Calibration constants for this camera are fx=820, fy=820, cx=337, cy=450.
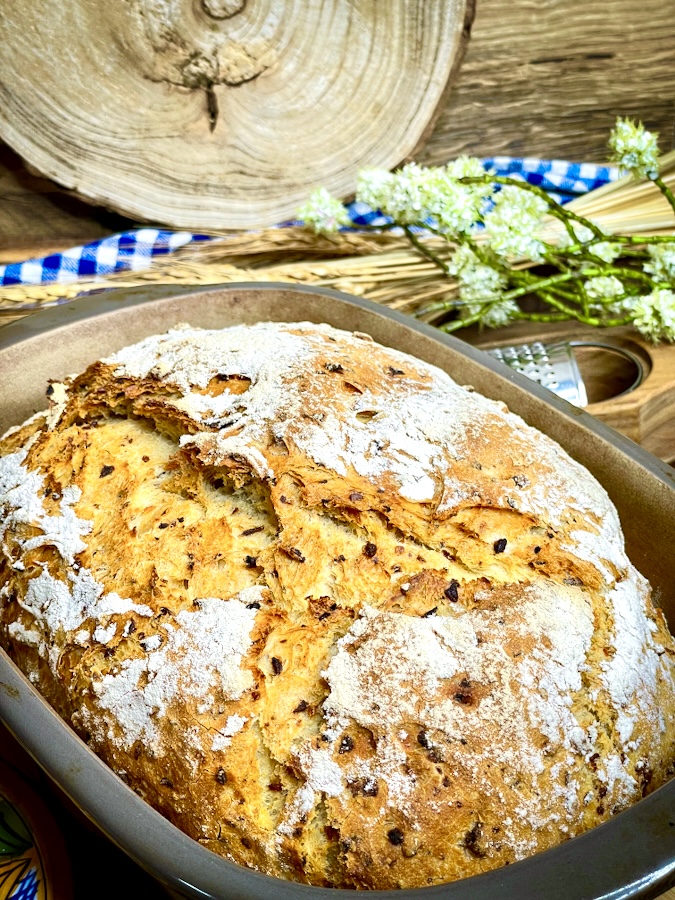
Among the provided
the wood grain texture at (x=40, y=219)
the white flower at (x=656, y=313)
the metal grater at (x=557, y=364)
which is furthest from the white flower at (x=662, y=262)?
the wood grain texture at (x=40, y=219)

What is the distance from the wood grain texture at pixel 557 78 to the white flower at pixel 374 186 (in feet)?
2.10

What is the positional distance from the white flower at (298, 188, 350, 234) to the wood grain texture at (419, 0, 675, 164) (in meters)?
0.56

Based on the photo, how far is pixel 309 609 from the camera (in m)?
0.87

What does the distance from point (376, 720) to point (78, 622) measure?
35 centimetres

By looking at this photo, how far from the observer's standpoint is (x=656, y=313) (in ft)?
5.16

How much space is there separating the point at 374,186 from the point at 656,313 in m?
0.61

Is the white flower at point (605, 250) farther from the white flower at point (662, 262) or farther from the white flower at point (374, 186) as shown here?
the white flower at point (374, 186)

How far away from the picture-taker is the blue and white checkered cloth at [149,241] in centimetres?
188

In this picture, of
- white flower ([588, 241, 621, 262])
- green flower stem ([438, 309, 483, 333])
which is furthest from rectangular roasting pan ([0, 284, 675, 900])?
white flower ([588, 241, 621, 262])

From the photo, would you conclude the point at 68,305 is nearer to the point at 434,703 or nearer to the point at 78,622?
the point at 78,622

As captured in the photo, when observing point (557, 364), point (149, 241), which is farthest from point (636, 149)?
point (149, 241)

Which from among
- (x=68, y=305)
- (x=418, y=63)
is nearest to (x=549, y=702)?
(x=68, y=305)

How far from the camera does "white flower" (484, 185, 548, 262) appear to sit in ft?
5.17

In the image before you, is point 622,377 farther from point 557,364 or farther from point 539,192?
point 539,192
